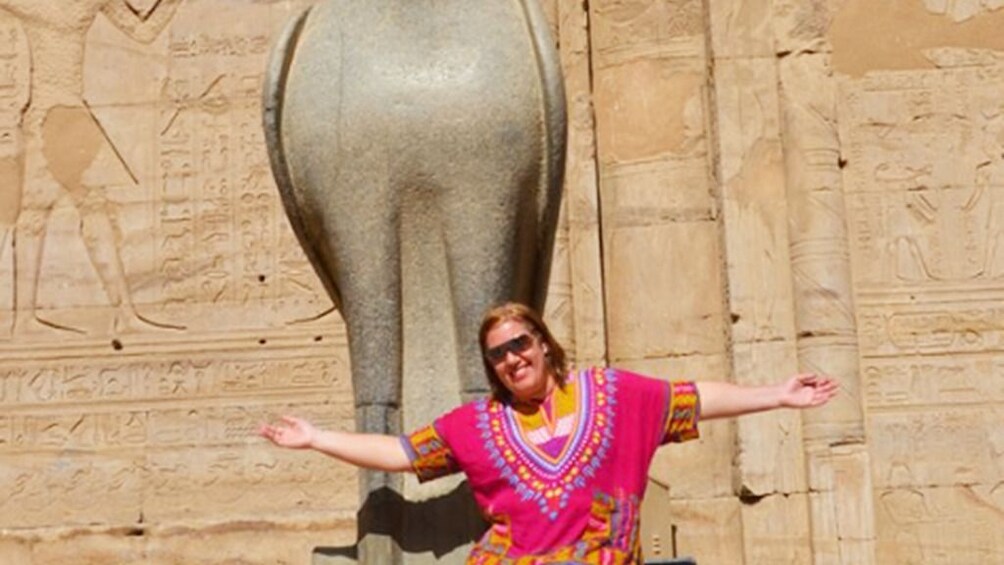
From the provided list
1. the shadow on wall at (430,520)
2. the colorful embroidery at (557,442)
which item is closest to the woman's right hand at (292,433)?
the colorful embroidery at (557,442)

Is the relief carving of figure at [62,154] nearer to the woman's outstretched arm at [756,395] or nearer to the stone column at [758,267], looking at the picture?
the stone column at [758,267]

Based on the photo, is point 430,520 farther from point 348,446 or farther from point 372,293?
point 348,446

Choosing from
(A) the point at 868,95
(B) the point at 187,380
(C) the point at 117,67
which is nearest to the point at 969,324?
(A) the point at 868,95

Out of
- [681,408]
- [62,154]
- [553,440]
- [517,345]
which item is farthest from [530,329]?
[62,154]

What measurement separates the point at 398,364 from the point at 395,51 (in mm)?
785

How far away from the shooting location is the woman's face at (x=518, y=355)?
3125 mm

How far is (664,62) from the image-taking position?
870 cm

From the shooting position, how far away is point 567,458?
122 inches

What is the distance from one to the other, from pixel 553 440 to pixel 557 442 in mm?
10

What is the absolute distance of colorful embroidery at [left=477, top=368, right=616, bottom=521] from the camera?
122 inches

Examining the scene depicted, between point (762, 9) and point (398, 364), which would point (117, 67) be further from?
point (398, 364)

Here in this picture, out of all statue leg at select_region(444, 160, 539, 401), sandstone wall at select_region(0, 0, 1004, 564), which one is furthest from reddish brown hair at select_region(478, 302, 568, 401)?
sandstone wall at select_region(0, 0, 1004, 564)

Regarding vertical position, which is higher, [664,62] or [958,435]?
[664,62]

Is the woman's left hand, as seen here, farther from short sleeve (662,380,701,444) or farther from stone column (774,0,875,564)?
stone column (774,0,875,564)
